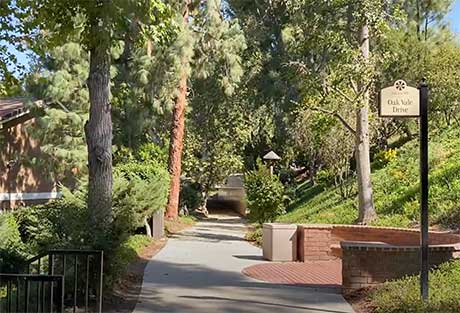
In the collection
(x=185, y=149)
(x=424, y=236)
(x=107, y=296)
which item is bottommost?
(x=107, y=296)

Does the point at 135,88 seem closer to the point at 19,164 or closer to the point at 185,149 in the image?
the point at 19,164

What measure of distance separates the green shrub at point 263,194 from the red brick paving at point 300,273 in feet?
20.6

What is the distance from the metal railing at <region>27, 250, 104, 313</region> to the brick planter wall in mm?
3915

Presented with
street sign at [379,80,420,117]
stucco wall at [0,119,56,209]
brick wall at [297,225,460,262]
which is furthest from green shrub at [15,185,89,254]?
stucco wall at [0,119,56,209]

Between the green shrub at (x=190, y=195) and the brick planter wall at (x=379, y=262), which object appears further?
the green shrub at (x=190, y=195)

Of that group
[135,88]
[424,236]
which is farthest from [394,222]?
[135,88]

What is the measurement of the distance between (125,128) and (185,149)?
30.9 ft

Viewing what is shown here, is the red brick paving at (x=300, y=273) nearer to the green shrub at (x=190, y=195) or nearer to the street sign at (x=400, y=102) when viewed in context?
the street sign at (x=400, y=102)

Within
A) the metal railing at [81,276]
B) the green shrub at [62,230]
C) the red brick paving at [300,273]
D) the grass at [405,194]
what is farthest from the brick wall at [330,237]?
the metal railing at [81,276]

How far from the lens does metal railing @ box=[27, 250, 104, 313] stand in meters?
8.48

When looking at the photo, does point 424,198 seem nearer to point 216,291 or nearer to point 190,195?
point 216,291

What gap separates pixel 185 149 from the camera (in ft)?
122

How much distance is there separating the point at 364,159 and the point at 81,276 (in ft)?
40.8

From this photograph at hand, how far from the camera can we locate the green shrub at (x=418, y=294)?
804 cm
